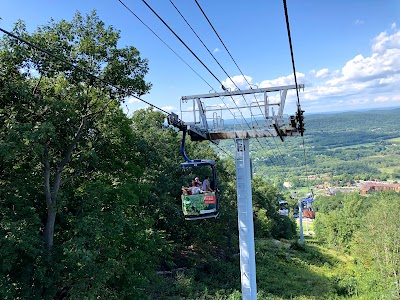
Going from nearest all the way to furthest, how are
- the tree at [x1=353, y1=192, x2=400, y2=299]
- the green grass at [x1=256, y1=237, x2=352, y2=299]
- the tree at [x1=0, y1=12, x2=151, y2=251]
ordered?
the tree at [x1=0, y1=12, x2=151, y2=251] < the green grass at [x1=256, y1=237, x2=352, y2=299] < the tree at [x1=353, y1=192, x2=400, y2=299]

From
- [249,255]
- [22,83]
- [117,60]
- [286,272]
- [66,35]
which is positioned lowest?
[286,272]

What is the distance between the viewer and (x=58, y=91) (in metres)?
10.6

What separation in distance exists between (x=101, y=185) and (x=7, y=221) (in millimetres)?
3363

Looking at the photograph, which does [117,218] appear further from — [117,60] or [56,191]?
[117,60]

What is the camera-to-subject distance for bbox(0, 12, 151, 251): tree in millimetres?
9414

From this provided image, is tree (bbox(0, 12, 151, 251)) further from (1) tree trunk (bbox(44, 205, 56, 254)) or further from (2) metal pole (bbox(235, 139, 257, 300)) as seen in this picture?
(2) metal pole (bbox(235, 139, 257, 300))

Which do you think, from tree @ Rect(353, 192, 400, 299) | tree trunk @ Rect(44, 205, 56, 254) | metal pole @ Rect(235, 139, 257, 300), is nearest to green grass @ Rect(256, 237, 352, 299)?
tree @ Rect(353, 192, 400, 299)

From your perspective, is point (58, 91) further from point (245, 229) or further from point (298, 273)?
point (298, 273)

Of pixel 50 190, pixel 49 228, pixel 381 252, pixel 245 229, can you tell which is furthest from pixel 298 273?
pixel 50 190

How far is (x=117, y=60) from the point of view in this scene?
36.6 feet

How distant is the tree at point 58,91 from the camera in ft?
30.9

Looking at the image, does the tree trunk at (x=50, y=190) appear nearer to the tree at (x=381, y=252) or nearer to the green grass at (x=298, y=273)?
the green grass at (x=298, y=273)

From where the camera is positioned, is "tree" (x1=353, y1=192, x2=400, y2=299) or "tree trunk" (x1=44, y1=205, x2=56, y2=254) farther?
"tree" (x1=353, y1=192, x2=400, y2=299)

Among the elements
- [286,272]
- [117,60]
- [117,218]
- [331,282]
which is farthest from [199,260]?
[117,60]
